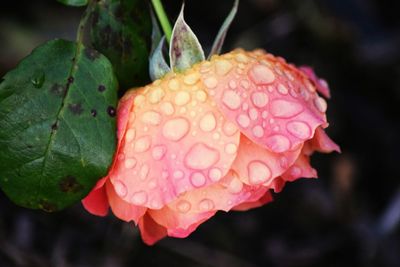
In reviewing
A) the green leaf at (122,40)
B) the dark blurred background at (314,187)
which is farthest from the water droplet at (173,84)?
the dark blurred background at (314,187)

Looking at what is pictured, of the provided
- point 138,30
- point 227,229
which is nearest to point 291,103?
point 138,30

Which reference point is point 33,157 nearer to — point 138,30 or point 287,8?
point 138,30

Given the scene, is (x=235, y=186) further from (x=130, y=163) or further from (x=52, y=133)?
(x=52, y=133)

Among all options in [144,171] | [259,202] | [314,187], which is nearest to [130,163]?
[144,171]

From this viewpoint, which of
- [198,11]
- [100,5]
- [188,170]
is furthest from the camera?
[198,11]

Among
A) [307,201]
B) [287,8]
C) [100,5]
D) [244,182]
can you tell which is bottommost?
[307,201]

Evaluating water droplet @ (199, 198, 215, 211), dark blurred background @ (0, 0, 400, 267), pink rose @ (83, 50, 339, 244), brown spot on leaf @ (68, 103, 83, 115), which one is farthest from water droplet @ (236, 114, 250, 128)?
dark blurred background @ (0, 0, 400, 267)

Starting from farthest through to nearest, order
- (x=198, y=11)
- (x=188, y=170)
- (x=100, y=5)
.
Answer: (x=198, y=11) < (x=100, y=5) < (x=188, y=170)
